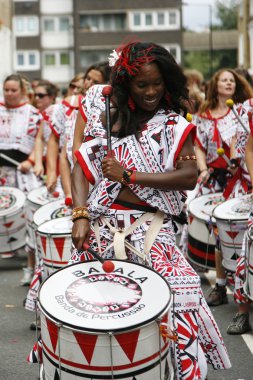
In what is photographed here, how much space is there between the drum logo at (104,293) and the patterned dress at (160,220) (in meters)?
0.31

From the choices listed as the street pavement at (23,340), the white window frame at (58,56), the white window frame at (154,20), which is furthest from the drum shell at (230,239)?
the white window frame at (58,56)

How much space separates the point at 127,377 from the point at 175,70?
1380 mm

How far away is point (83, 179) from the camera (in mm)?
3811

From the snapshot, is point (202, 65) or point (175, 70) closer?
point (175, 70)

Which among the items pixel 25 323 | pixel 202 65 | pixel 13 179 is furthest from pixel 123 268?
pixel 202 65

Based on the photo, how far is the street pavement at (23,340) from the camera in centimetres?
485

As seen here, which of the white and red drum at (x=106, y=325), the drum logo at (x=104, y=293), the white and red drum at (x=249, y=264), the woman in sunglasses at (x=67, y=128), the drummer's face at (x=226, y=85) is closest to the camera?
the white and red drum at (x=106, y=325)

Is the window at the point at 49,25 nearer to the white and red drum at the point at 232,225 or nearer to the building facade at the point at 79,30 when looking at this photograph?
the building facade at the point at 79,30

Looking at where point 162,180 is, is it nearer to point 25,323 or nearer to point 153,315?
point 153,315

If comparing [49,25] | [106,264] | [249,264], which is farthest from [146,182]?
[49,25]

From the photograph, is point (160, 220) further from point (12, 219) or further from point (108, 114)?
point (12, 219)

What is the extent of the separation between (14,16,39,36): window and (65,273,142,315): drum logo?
65.8 m

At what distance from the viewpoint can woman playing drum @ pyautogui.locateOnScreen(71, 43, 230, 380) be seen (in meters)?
3.57

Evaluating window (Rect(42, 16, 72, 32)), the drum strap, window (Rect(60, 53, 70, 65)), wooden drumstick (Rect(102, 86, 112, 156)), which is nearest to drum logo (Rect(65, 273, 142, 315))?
the drum strap
